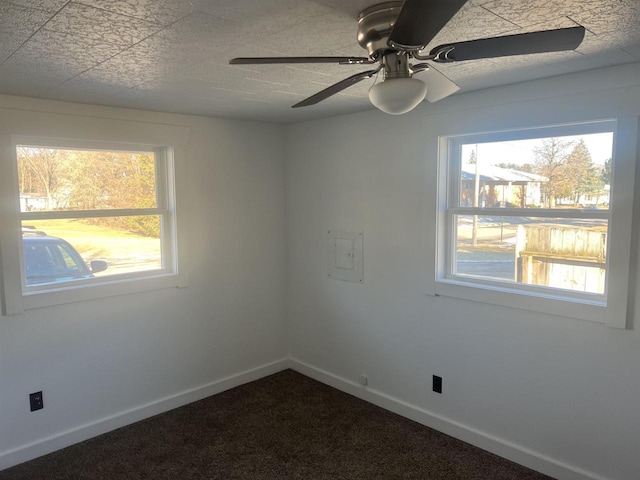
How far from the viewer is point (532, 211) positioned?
2.76 m

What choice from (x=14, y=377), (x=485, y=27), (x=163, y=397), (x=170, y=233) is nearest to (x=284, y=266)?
(x=170, y=233)

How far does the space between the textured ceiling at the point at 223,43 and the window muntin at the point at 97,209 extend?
0.51 meters

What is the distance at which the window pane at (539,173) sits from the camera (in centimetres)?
253

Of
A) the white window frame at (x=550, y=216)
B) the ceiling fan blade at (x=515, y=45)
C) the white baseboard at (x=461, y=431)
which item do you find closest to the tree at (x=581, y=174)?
the white window frame at (x=550, y=216)

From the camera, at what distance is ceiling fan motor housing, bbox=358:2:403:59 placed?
1.45 metres

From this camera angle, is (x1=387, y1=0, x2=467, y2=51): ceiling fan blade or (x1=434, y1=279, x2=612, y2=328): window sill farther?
(x1=434, y1=279, x2=612, y2=328): window sill

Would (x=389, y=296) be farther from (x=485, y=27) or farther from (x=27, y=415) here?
(x=27, y=415)

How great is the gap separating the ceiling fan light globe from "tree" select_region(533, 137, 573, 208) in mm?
1598

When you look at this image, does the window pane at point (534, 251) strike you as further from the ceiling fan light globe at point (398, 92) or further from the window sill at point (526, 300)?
the ceiling fan light globe at point (398, 92)

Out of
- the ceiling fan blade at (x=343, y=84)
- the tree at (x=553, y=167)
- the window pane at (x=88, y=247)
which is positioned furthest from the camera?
the window pane at (x=88, y=247)

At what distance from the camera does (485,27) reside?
1688mm

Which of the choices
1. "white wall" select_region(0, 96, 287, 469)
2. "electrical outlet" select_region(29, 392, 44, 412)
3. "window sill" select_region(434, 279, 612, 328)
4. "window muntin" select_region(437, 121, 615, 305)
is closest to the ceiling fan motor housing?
"window muntin" select_region(437, 121, 615, 305)

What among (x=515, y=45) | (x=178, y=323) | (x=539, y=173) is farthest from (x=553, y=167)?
(x=178, y=323)

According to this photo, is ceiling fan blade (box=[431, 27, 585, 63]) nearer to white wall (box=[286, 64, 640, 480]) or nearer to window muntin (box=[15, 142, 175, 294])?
white wall (box=[286, 64, 640, 480])
